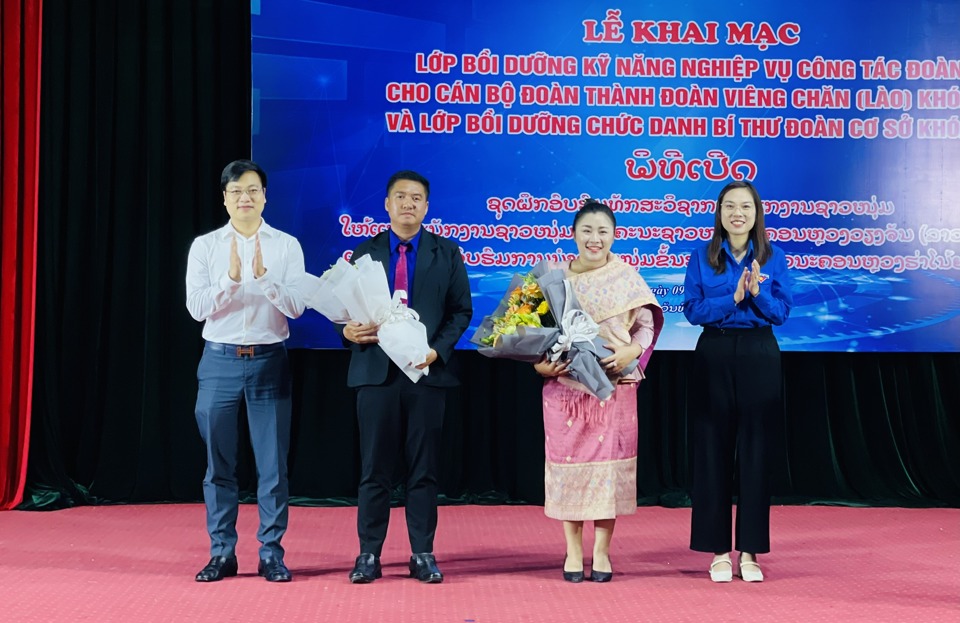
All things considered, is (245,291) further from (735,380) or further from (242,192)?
(735,380)

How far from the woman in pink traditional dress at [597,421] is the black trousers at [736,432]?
A: 0.24 meters

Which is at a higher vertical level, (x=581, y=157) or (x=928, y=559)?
(x=581, y=157)

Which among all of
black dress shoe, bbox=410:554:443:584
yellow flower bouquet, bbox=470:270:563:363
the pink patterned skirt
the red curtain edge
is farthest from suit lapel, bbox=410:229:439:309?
the red curtain edge

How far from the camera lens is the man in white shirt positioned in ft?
11.7

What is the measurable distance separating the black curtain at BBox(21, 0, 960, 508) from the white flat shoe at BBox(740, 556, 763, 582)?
5.45ft

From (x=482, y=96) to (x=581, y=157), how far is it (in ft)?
1.74

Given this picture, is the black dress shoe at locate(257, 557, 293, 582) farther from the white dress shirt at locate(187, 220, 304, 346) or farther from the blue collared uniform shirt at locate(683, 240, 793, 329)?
the blue collared uniform shirt at locate(683, 240, 793, 329)

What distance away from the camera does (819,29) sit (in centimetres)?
506

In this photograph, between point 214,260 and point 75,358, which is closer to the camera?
point 214,260

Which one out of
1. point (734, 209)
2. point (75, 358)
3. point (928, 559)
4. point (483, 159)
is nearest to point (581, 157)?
point (483, 159)

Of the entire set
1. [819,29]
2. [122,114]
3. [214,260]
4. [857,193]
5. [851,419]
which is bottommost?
[851,419]

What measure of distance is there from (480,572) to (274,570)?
703 millimetres

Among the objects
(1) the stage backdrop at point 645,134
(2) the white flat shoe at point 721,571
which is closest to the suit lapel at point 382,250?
(1) the stage backdrop at point 645,134

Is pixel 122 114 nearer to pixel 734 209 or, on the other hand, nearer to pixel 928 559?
pixel 734 209
